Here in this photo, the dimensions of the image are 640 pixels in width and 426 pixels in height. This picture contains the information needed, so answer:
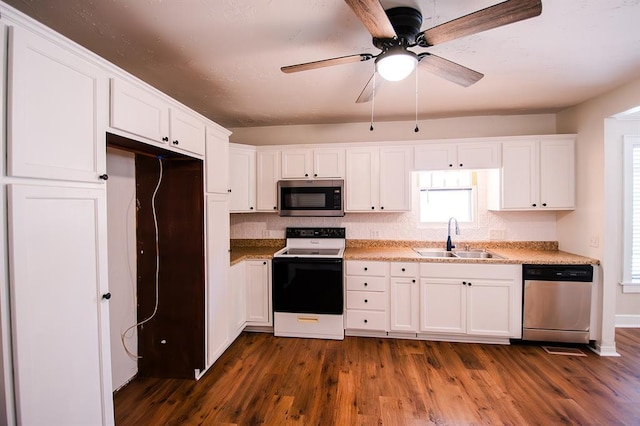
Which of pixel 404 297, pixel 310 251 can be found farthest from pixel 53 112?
pixel 404 297

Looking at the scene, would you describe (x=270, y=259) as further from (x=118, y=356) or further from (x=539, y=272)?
(x=539, y=272)

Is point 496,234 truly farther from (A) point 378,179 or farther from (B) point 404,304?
(A) point 378,179

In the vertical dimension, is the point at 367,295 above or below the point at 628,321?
above

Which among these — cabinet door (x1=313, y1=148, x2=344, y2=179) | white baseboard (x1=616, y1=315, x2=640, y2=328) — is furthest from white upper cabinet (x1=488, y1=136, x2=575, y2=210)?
cabinet door (x1=313, y1=148, x2=344, y2=179)

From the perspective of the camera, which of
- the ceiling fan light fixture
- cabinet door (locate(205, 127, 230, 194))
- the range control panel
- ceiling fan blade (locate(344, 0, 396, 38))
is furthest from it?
the range control panel

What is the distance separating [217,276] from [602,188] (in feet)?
12.3

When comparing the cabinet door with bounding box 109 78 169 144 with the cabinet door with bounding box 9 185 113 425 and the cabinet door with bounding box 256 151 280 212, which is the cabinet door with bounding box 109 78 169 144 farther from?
the cabinet door with bounding box 256 151 280 212

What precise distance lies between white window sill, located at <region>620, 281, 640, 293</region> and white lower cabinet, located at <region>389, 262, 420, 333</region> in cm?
246

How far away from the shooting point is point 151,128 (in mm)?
1726

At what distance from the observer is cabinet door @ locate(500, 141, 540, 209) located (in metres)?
3.02

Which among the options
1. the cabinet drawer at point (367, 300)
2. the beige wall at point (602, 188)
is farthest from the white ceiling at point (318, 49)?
the cabinet drawer at point (367, 300)

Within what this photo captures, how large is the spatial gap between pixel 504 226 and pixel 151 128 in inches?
148

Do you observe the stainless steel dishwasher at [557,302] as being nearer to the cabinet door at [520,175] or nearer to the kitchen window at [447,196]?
the cabinet door at [520,175]

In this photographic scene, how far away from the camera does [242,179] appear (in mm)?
3305
